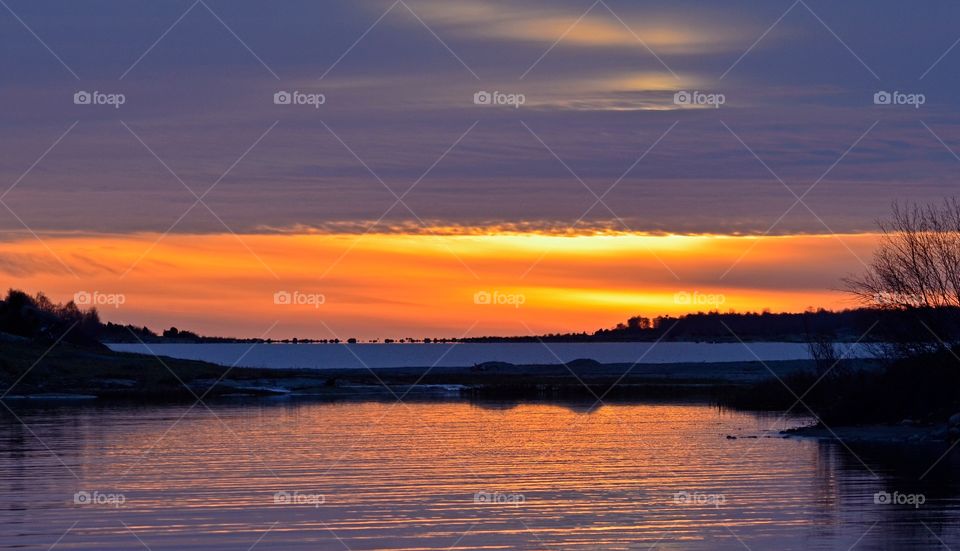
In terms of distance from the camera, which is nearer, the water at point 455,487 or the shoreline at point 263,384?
the water at point 455,487

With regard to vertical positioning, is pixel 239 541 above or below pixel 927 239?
below

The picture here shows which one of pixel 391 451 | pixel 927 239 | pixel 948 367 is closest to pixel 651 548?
pixel 391 451

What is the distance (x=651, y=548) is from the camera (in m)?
23.6

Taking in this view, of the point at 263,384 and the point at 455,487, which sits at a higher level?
the point at 263,384

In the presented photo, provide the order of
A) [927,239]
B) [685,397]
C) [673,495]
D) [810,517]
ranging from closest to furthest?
[810,517] → [673,495] → [927,239] → [685,397]

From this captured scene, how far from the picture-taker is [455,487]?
3209 centimetres

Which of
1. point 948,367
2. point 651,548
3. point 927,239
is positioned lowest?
point 651,548

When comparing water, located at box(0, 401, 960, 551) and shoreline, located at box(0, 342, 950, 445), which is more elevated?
shoreline, located at box(0, 342, 950, 445)

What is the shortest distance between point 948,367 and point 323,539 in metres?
32.8

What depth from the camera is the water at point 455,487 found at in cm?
2477

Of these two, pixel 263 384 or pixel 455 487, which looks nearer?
pixel 455 487

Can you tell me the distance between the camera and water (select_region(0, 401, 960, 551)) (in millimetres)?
24766

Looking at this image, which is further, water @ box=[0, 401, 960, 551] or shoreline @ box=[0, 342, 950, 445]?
shoreline @ box=[0, 342, 950, 445]

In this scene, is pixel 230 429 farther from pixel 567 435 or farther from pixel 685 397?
pixel 685 397
